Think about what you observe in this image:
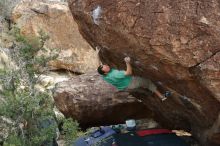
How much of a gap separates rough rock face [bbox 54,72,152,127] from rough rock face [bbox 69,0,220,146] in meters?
3.02

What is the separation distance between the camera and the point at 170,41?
7.07 m

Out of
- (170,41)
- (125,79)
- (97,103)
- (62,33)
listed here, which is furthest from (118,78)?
(62,33)

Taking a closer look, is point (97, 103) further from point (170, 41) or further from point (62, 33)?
point (62, 33)

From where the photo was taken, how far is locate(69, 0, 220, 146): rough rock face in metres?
6.80

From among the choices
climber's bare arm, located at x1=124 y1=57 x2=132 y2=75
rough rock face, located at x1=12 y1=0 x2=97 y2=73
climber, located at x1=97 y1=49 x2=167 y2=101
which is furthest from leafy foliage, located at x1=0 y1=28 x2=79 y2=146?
rough rock face, located at x1=12 y1=0 x2=97 y2=73

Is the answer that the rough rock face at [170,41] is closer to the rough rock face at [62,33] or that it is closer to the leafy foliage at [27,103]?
the leafy foliage at [27,103]

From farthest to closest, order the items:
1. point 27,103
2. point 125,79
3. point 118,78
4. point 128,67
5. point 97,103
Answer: point 97,103 → point 27,103 → point 125,79 → point 118,78 → point 128,67

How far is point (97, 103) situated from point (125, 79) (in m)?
3.69

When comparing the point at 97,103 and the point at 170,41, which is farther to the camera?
the point at 97,103

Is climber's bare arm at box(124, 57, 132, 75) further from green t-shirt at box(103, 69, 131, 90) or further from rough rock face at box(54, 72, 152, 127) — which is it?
rough rock face at box(54, 72, 152, 127)

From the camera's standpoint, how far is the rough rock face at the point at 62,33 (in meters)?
18.9

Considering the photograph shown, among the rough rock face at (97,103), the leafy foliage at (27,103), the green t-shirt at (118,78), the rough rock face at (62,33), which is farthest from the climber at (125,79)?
the rough rock face at (62,33)

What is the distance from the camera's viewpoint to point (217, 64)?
6.82m

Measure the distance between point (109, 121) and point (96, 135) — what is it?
5.51 ft
